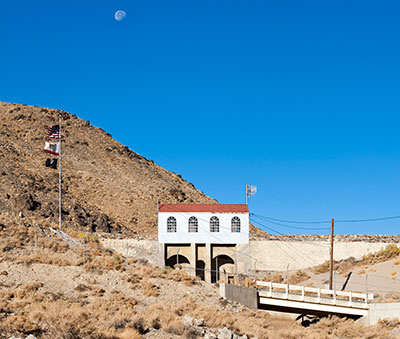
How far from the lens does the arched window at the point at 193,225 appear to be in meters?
48.5

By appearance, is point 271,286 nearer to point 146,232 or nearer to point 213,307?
point 213,307

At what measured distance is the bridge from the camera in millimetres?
34688

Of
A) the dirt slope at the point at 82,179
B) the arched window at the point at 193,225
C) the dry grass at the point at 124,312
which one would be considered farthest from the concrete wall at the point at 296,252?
the dirt slope at the point at 82,179

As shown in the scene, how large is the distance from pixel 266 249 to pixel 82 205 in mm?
30459

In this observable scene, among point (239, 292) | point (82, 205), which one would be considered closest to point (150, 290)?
point (239, 292)

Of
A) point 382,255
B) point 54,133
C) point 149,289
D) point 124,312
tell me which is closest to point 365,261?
point 382,255

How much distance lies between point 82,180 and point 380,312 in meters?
54.8

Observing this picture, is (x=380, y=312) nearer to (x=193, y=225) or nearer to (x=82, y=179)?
(x=193, y=225)

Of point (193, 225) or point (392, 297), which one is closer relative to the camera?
point (392, 297)

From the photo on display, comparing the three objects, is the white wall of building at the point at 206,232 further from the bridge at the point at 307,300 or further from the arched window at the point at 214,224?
the bridge at the point at 307,300

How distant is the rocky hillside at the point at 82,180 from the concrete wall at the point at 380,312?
2489 cm

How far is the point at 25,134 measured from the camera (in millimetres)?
89562

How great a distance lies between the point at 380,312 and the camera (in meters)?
33.6

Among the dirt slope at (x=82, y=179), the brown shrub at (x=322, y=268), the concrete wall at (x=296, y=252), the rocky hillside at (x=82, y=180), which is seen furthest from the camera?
the dirt slope at (x=82, y=179)
